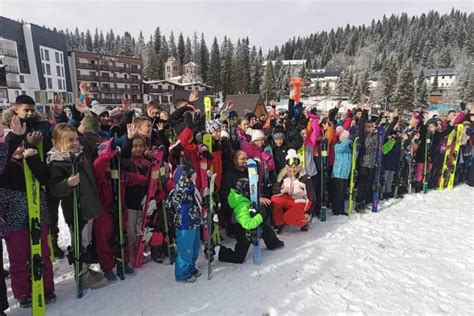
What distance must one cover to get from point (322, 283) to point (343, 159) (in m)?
3.16

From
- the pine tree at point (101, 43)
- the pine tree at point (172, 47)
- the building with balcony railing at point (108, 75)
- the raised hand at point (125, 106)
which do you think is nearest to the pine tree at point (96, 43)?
the pine tree at point (101, 43)

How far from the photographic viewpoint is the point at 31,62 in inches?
2212

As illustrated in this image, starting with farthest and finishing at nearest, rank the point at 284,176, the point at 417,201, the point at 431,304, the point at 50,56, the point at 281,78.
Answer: the point at 281,78 < the point at 50,56 < the point at 417,201 < the point at 284,176 < the point at 431,304

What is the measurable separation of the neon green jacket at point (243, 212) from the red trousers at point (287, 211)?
1.33 meters

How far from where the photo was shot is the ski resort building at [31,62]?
49.9 m

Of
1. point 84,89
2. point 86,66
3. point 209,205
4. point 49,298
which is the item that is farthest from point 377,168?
point 86,66

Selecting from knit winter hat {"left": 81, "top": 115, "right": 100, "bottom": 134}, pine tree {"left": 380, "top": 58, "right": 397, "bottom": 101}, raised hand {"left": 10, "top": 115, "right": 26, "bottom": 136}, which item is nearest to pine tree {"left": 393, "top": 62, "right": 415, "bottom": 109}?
pine tree {"left": 380, "top": 58, "right": 397, "bottom": 101}

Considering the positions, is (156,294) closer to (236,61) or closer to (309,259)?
(309,259)

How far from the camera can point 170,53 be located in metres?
101

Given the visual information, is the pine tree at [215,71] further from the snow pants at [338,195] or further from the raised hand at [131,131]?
the raised hand at [131,131]

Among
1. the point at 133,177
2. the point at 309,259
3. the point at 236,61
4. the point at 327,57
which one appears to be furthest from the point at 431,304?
the point at 327,57

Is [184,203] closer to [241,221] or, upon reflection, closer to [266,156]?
[241,221]

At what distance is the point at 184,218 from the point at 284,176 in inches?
100

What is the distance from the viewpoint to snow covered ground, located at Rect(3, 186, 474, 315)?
3.50 meters
